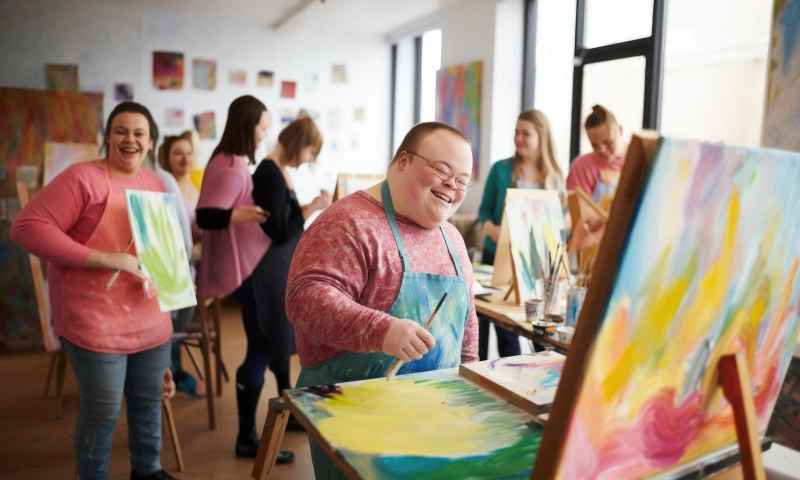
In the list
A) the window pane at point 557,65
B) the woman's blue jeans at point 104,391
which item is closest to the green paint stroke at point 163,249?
the woman's blue jeans at point 104,391

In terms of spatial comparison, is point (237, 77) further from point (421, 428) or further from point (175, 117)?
point (421, 428)

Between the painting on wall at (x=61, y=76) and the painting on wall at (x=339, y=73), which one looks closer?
the painting on wall at (x=61, y=76)

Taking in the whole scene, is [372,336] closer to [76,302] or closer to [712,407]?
[712,407]

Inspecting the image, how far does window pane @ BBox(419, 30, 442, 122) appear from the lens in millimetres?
6430

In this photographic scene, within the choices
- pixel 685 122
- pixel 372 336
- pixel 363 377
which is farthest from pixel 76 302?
pixel 685 122

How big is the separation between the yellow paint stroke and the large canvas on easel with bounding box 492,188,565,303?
53.2 inches

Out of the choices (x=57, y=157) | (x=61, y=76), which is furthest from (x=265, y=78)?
(x=57, y=157)

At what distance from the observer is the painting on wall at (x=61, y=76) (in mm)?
5484

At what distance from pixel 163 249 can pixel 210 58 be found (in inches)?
178

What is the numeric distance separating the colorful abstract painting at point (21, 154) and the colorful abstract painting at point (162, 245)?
8.86ft

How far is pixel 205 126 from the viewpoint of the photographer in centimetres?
611

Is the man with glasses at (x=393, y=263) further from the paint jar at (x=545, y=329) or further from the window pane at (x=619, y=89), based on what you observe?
the window pane at (x=619, y=89)

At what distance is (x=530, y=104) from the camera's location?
17.2 ft

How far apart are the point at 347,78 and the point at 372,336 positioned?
237 inches
